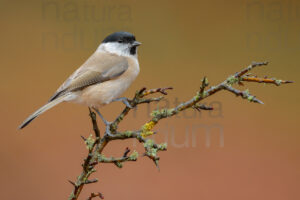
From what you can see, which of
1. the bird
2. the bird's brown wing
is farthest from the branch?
the bird's brown wing

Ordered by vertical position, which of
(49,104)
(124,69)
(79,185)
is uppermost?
(124,69)

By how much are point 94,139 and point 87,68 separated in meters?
0.57

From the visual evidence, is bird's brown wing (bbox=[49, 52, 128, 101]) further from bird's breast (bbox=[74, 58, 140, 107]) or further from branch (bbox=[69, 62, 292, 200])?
branch (bbox=[69, 62, 292, 200])

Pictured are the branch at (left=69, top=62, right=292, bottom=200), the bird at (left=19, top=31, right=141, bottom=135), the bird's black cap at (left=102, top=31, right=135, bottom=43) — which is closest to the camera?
the branch at (left=69, top=62, right=292, bottom=200)

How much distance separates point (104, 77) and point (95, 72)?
4 centimetres

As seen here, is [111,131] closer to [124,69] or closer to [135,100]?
[135,100]

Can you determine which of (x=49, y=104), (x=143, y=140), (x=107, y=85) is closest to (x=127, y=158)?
(x=143, y=140)

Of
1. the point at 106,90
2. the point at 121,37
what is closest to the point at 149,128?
the point at 106,90

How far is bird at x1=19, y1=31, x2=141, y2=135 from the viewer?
3.98 feet

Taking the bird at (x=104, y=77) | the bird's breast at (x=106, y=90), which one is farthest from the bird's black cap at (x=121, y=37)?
the bird's breast at (x=106, y=90)

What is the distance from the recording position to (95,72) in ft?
4.28

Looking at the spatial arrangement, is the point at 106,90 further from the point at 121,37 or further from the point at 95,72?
the point at 121,37

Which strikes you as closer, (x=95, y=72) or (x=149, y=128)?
(x=149, y=128)

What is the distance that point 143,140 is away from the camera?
2.35ft
